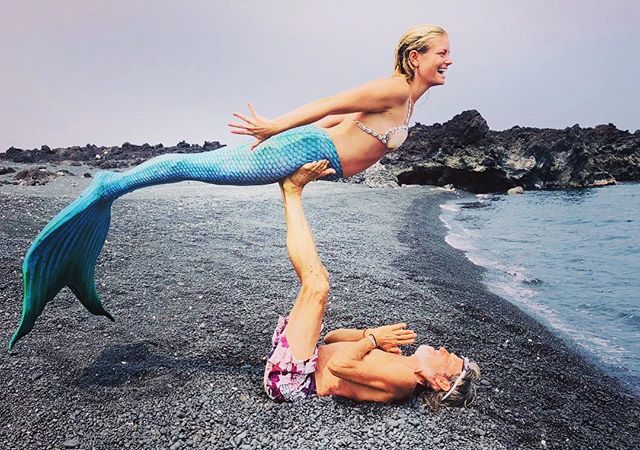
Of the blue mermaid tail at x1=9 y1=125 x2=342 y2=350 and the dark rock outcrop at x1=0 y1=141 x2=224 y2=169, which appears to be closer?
the blue mermaid tail at x1=9 y1=125 x2=342 y2=350

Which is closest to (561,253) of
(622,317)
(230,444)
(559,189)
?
(622,317)

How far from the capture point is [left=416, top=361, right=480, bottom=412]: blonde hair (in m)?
3.64

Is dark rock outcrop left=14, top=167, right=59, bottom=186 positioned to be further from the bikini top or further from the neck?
the neck

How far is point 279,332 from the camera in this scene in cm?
377

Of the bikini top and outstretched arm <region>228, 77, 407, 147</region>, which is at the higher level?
outstretched arm <region>228, 77, 407, 147</region>

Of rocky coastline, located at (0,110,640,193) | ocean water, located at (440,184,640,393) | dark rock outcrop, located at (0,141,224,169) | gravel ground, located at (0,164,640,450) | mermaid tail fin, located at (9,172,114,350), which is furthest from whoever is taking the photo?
dark rock outcrop, located at (0,141,224,169)

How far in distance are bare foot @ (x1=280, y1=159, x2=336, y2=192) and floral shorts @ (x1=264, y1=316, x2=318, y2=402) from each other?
1.11 metres

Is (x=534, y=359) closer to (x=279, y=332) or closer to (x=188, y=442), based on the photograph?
(x=279, y=332)

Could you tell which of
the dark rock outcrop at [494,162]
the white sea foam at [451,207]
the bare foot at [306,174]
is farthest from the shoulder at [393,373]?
the dark rock outcrop at [494,162]

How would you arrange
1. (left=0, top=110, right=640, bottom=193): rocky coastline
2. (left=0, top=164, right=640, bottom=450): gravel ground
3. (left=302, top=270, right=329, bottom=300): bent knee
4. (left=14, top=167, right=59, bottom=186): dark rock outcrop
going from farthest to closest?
(left=0, top=110, right=640, bottom=193): rocky coastline → (left=14, top=167, right=59, bottom=186): dark rock outcrop → (left=302, top=270, right=329, bottom=300): bent knee → (left=0, top=164, right=640, bottom=450): gravel ground

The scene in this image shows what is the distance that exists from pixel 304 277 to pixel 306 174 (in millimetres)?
757

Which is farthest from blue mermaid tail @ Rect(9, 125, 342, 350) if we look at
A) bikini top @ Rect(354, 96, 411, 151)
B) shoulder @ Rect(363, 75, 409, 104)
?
shoulder @ Rect(363, 75, 409, 104)

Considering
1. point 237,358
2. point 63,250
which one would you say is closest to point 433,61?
point 237,358

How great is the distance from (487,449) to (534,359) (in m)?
2.36
